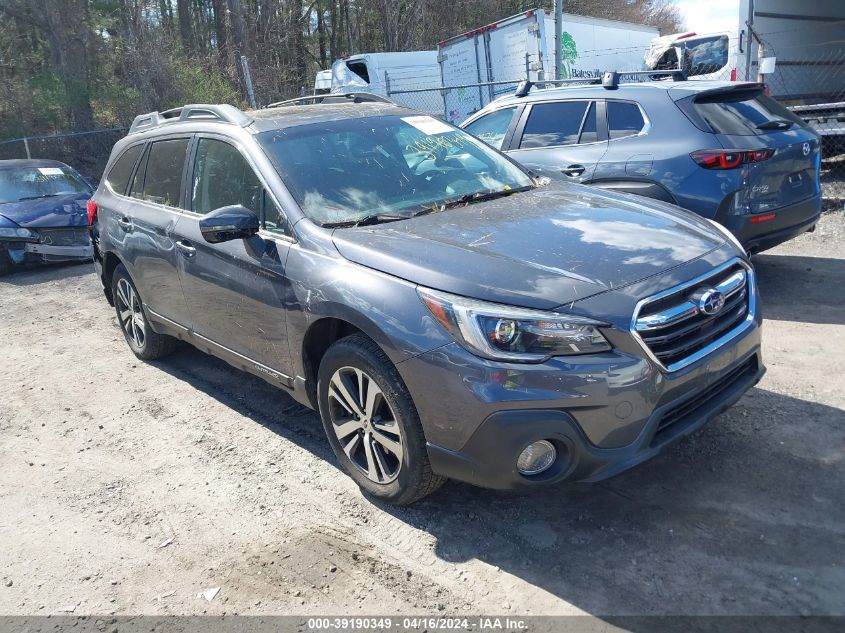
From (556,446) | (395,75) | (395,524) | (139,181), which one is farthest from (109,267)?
(395,75)

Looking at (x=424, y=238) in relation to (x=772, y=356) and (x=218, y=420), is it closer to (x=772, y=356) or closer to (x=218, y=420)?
(x=218, y=420)

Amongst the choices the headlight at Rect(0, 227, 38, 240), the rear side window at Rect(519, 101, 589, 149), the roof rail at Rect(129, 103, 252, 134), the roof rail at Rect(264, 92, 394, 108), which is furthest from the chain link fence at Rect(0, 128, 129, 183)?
the roof rail at Rect(264, 92, 394, 108)

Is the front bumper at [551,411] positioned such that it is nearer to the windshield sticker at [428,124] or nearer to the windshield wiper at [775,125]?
the windshield sticker at [428,124]

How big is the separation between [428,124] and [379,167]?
2.60 feet

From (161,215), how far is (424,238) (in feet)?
7.60

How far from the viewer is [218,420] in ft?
15.4

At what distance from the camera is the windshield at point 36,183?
1033cm

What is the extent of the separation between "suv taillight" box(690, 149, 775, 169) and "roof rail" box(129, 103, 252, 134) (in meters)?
3.45

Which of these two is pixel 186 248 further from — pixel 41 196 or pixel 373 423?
pixel 41 196

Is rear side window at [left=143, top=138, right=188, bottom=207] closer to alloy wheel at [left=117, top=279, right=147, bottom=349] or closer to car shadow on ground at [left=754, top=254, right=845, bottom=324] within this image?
alloy wheel at [left=117, top=279, right=147, bottom=349]

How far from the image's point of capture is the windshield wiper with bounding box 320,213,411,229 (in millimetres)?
3605

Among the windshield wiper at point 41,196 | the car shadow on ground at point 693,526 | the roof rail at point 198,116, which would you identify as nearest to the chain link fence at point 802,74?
the windshield wiper at point 41,196

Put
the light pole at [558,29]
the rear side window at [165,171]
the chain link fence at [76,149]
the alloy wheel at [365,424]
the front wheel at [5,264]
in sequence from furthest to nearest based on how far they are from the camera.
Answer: the chain link fence at [76,149]
the light pole at [558,29]
the front wheel at [5,264]
the rear side window at [165,171]
the alloy wheel at [365,424]

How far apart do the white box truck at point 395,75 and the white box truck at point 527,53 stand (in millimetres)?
1999
